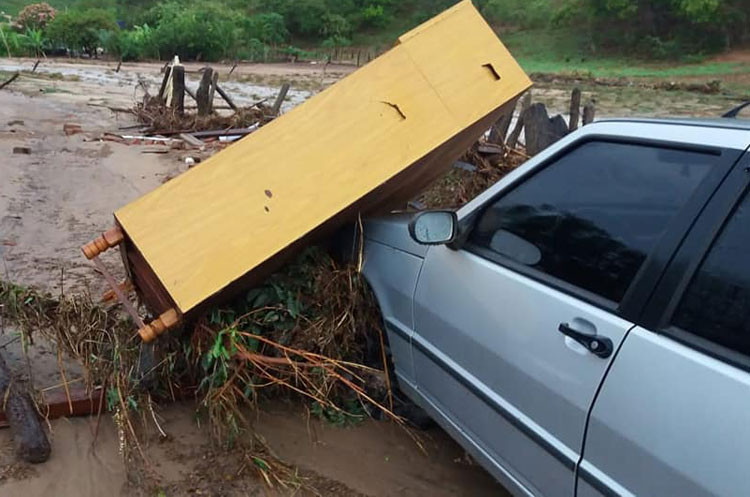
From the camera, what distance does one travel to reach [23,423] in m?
3.22

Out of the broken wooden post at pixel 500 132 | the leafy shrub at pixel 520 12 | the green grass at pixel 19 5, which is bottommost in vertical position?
the green grass at pixel 19 5

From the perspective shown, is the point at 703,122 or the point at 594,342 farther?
the point at 703,122

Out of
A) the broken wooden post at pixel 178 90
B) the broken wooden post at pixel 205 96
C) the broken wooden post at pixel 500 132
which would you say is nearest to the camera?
the broken wooden post at pixel 500 132

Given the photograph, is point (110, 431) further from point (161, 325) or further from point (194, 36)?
point (194, 36)

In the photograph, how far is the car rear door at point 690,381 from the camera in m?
1.68

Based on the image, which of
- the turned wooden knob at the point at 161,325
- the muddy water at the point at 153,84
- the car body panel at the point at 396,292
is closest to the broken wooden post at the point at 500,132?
the car body panel at the point at 396,292

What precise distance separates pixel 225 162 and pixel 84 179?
734 centimetres

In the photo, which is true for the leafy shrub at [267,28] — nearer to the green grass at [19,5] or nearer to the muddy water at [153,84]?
the green grass at [19,5]

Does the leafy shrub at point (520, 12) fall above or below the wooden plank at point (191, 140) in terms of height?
above

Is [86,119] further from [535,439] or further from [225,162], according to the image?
[535,439]

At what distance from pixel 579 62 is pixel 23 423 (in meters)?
50.3

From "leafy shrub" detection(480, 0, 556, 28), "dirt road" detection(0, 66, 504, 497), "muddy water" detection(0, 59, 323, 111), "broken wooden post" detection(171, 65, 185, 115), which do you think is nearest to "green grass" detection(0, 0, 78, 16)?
"muddy water" detection(0, 59, 323, 111)

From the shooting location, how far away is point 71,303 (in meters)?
3.59

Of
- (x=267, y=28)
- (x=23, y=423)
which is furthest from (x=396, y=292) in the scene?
(x=267, y=28)
